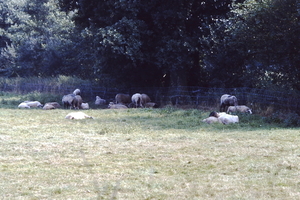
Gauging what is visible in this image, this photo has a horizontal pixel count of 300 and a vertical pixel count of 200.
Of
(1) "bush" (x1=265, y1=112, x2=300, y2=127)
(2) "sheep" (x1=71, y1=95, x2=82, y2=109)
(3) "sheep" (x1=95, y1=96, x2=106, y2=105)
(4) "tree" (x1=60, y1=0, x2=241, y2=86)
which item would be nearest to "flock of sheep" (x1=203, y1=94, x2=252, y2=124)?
(1) "bush" (x1=265, y1=112, x2=300, y2=127)

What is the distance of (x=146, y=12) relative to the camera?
2453 centimetres

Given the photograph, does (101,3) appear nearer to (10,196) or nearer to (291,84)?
(291,84)

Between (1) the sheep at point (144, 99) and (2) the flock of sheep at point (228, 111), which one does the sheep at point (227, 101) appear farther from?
(1) the sheep at point (144, 99)

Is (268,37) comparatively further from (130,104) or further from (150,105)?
(130,104)

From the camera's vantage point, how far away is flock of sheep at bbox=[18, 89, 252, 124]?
15292 millimetres

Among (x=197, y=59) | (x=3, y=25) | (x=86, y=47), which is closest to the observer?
(x=197, y=59)

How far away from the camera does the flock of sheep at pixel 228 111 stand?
15016mm

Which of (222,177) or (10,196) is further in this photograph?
(222,177)

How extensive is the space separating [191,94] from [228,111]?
5.40m

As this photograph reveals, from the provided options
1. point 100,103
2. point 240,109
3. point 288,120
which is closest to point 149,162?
point 288,120

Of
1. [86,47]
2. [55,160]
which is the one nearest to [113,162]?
[55,160]

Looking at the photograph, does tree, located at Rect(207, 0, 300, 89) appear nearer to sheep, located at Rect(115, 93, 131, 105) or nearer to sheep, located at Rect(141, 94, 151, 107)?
sheep, located at Rect(141, 94, 151, 107)

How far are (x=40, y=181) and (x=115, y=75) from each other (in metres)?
20.2

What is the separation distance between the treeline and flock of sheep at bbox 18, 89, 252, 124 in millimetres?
1733
